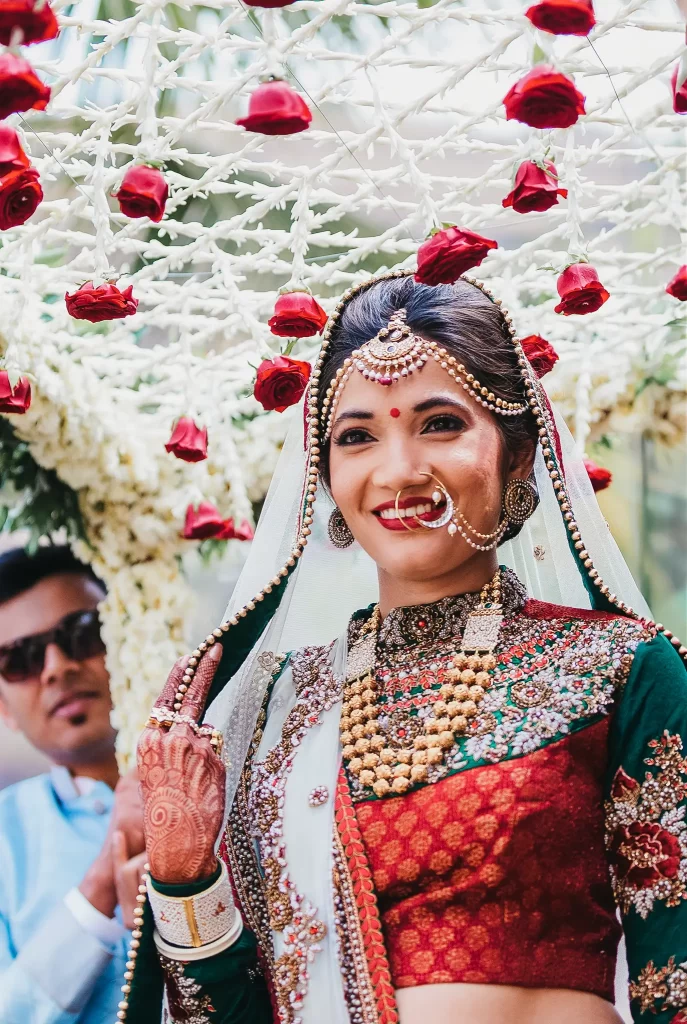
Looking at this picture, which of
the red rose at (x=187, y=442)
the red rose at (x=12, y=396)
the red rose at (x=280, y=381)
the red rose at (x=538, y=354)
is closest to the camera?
the red rose at (x=538, y=354)

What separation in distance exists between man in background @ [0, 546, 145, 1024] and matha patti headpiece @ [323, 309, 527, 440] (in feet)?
4.49

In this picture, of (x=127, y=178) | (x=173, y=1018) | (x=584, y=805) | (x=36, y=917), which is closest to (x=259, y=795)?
(x=173, y=1018)

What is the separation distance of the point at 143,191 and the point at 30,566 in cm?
145

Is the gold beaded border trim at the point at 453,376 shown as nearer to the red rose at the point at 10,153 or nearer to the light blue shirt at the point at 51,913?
the red rose at the point at 10,153

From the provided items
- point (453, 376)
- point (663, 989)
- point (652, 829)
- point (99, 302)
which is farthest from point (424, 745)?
point (99, 302)

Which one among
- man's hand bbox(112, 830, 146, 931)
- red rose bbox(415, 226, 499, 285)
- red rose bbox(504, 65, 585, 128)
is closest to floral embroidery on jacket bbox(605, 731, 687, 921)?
red rose bbox(415, 226, 499, 285)

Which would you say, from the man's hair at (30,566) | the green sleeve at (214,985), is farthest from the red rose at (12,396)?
the green sleeve at (214,985)

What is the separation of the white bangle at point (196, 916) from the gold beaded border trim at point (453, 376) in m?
0.70

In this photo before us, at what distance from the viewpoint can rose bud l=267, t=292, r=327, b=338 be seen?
1.91 m

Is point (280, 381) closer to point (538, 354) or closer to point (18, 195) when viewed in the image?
point (538, 354)

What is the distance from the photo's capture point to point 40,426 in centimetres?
254

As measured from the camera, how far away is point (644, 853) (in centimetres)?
147

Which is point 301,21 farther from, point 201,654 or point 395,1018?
point 395,1018

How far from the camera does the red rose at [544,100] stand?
55.0 inches
